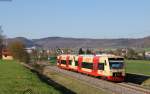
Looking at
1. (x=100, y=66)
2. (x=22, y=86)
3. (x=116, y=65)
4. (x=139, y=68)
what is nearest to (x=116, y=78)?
(x=116, y=65)

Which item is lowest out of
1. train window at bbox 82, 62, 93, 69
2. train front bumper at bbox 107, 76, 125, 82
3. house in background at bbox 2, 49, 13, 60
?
house in background at bbox 2, 49, 13, 60

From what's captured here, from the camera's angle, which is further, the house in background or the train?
the house in background

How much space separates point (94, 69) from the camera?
57.9 m

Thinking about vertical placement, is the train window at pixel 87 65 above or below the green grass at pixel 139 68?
above

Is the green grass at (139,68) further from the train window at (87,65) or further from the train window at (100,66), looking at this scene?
the train window at (100,66)

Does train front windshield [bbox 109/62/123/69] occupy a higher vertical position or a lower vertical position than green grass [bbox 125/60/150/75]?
higher

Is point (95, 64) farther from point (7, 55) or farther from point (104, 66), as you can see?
point (7, 55)

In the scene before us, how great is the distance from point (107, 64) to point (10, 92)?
2776 centimetres

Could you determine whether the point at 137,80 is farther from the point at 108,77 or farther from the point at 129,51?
the point at 129,51

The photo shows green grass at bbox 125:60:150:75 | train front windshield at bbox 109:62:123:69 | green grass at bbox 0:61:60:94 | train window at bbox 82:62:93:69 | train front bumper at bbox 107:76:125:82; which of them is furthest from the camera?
green grass at bbox 125:60:150:75

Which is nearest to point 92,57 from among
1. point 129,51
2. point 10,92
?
point 10,92

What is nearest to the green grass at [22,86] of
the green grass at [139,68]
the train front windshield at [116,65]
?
the train front windshield at [116,65]

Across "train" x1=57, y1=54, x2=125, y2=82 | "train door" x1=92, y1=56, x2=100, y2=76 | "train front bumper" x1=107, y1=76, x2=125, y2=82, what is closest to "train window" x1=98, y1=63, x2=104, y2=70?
"train" x1=57, y1=54, x2=125, y2=82

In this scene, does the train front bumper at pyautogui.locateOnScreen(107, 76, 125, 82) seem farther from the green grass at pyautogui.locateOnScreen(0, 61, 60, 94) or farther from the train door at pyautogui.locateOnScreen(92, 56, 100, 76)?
the green grass at pyautogui.locateOnScreen(0, 61, 60, 94)
